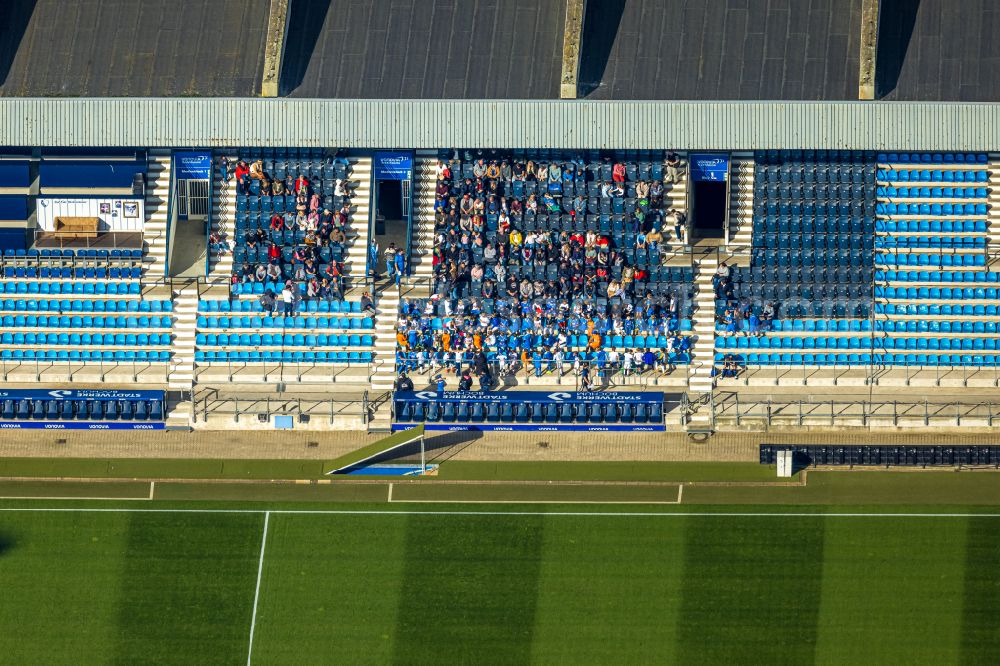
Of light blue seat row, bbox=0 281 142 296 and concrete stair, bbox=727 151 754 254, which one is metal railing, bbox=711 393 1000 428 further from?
light blue seat row, bbox=0 281 142 296

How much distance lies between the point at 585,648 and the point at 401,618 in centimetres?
913

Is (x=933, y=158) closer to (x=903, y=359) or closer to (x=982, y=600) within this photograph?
(x=903, y=359)

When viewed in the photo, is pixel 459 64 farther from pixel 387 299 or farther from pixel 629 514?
pixel 629 514

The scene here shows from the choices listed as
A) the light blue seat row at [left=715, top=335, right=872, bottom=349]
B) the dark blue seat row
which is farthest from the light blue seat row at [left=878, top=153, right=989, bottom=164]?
the dark blue seat row

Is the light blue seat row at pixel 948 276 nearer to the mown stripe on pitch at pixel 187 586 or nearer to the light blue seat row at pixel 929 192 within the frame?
the light blue seat row at pixel 929 192

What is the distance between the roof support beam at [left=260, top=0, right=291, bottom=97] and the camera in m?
60.2

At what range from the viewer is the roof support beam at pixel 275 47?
6022 centimetres

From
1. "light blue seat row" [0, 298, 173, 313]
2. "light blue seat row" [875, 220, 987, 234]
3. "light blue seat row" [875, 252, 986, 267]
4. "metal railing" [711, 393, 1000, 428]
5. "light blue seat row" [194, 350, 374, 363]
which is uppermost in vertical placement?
"light blue seat row" [875, 220, 987, 234]

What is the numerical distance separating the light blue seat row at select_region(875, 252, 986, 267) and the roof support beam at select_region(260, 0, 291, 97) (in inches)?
1223

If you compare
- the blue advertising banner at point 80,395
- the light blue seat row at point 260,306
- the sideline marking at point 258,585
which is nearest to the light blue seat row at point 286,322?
the light blue seat row at point 260,306

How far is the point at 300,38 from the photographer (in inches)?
2410

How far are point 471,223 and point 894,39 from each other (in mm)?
22517

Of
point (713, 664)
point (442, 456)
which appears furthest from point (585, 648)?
point (442, 456)

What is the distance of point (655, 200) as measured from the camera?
61.7m
